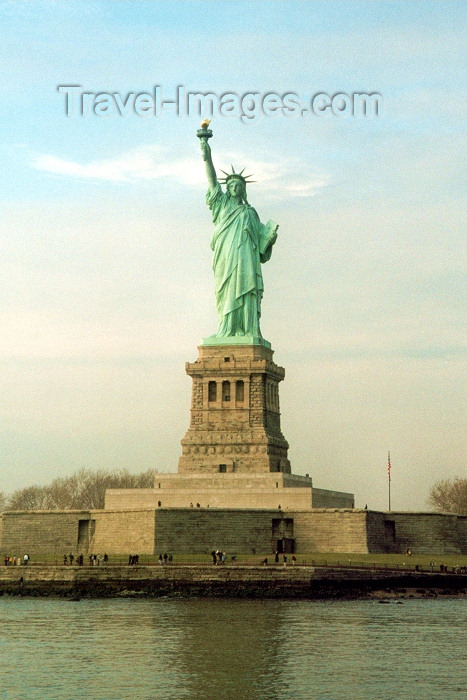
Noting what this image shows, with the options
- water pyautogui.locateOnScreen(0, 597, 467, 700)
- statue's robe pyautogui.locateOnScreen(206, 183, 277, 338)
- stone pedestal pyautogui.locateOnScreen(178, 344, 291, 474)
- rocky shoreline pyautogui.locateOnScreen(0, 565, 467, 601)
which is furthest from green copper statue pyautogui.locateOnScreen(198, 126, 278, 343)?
water pyautogui.locateOnScreen(0, 597, 467, 700)

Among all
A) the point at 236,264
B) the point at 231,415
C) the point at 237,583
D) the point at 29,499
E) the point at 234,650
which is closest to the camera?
the point at 234,650

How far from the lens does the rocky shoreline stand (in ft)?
157

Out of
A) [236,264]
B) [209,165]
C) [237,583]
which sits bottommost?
[237,583]

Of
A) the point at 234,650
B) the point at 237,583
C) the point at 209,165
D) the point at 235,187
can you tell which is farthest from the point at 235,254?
the point at 234,650

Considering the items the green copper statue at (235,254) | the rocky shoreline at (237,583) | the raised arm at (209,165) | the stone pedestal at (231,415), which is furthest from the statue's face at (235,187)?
the rocky shoreline at (237,583)

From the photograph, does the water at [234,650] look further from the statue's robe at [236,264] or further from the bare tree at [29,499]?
the bare tree at [29,499]

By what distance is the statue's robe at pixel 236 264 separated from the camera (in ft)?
208

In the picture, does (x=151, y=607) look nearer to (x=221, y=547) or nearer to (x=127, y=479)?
(x=221, y=547)

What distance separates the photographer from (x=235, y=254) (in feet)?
208

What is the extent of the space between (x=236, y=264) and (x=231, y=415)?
7.80m

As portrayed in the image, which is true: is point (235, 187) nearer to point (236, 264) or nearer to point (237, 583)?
point (236, 264)

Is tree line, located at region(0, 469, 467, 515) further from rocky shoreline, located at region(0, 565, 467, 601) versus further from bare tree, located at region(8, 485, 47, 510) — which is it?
rocky shoreline, located at region(0, 565, 467, 601)

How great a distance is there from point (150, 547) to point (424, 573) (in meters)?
11.7

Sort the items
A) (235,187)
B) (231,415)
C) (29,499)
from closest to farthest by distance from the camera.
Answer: (231,415) < (235,187) < (29,499)
